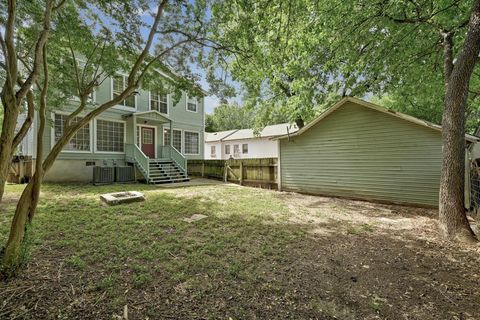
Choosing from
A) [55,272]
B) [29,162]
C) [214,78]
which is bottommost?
[55,272]

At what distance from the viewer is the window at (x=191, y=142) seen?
15.9 m

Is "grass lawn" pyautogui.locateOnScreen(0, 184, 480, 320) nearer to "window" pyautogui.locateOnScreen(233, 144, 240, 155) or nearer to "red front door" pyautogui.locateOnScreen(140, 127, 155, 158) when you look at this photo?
"red front door" pyautogui.locateOnScreen(140, 127, 155, 158)

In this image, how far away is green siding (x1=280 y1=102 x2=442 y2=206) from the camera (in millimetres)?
6863

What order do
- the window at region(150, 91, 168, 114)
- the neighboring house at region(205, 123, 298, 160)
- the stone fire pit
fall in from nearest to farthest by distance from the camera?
the stone fire pit, the window at region(150, 91, 168, 114), the neighboring house at region(205, 123, 298, 160)

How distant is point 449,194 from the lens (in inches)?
171

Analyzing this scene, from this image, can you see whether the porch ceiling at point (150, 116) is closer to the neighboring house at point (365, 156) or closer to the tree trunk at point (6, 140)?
the neighboring house at point (365, 156)

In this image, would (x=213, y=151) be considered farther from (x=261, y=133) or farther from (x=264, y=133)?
(x=264, y=133)

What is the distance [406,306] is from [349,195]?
651 cm

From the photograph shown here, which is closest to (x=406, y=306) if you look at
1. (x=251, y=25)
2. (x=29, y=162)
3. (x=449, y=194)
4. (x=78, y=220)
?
(x=449, y=194)

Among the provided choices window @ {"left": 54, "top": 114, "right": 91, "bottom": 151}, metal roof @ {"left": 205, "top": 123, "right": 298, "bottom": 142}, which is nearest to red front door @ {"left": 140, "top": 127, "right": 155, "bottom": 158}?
window @ {"left": 54, "top": 114, "right": 91, "bottom": 151}

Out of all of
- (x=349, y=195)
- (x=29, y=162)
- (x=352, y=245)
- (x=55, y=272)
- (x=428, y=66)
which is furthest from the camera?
(x=29, y=162)

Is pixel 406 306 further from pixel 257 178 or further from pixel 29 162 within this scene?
pixel 29 162

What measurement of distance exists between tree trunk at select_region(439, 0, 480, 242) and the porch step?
10631mm

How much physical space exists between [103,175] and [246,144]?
15021 millimetres
